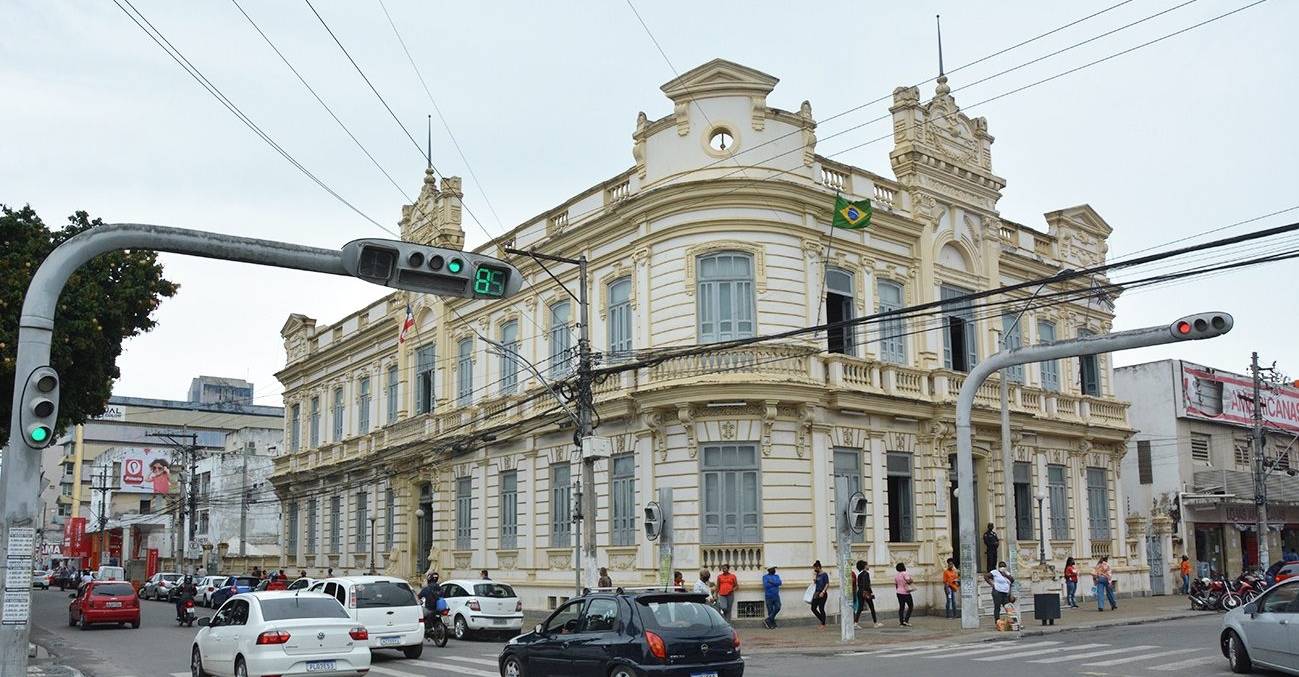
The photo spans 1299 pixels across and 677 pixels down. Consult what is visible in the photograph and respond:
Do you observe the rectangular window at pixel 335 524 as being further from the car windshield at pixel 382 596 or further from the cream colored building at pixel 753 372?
the car windshield at pixel 382 596

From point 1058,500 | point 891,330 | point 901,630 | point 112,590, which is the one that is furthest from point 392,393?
point 901,630

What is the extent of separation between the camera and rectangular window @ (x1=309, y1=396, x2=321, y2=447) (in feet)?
181

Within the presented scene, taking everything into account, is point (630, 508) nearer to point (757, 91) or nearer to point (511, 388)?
point (511, 388)

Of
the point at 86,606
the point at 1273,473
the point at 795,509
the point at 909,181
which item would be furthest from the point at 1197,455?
the point at 86,606

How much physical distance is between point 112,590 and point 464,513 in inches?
442

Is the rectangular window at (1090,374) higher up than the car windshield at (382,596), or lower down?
Result: higher up

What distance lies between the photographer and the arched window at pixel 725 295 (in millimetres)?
29797

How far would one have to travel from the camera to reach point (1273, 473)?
51031 mm

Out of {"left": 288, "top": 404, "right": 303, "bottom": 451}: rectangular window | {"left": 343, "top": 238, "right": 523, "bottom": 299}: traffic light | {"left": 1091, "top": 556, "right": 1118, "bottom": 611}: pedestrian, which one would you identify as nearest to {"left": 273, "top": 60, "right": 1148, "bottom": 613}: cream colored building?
{"left": 1091, "top": 556, "right": 1118, "bottom": 611}: pedestrian

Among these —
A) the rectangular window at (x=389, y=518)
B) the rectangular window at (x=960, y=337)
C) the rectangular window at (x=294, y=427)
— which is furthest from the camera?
the rectangular window at (x=294, y=427)

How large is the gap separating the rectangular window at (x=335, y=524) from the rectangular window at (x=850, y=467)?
27437 millimetres

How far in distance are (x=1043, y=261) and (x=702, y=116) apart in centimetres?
1551

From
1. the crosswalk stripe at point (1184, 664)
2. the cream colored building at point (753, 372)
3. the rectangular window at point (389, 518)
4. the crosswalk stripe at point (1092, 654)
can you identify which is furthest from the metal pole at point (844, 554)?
the rectangular window at point (389, 518)

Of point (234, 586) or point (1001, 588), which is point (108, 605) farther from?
point (1001, 588)
